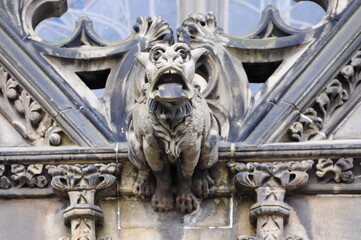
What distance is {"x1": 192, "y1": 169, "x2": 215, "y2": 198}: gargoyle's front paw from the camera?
33.9ft

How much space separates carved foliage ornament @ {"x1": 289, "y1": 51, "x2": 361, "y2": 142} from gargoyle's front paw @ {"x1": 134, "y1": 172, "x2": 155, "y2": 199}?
0.89 m

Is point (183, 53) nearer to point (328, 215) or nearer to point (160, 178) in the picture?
point (160, 178)

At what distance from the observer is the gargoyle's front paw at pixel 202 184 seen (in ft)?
33.9

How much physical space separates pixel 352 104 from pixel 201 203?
3.72 ft

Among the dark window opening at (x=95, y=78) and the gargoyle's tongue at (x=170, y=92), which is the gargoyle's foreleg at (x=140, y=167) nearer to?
the gargoyle's tongue at (x=170, y=92)

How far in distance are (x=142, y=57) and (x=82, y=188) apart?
0.90 m

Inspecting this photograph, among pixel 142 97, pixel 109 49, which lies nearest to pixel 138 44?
pixel 109 49

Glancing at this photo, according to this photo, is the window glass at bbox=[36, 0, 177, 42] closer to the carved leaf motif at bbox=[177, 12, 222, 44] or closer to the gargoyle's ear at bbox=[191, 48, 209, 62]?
the carved leaf motif at bbox=[177, 12, 222, 44]

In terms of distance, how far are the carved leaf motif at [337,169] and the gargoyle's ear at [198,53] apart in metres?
0.94

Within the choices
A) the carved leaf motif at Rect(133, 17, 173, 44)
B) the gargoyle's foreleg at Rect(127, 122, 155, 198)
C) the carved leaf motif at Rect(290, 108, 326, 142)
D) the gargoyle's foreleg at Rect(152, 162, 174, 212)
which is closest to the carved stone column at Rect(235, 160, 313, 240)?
the carved leaf motif at Rect(290, 108, 326, 142)

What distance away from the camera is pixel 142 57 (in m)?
10.0

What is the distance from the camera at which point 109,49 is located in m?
10.9

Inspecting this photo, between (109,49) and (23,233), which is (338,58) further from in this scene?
(23,233)

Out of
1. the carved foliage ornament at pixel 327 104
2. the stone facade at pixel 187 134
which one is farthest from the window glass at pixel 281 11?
the carved foliage ornament at pixel 327 104
